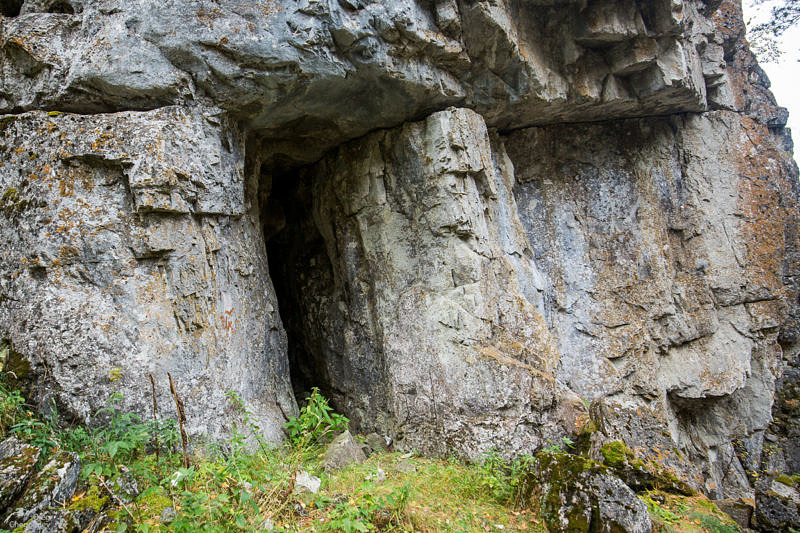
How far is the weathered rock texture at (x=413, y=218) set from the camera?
4859 millimetres

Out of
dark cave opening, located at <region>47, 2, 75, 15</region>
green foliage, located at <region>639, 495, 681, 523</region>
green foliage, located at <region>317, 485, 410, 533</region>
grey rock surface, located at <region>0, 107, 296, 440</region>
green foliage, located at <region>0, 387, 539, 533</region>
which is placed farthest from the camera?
dark cave opening, located at <region>47, 2, 75, 15</region>

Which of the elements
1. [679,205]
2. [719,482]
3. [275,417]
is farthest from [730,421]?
[275,417]

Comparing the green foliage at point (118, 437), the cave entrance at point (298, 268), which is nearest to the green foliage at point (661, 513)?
the green foliage at point (118, 437)

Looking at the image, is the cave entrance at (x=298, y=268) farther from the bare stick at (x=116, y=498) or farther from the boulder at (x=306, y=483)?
Result: the bare stick at (x=116, y=498)

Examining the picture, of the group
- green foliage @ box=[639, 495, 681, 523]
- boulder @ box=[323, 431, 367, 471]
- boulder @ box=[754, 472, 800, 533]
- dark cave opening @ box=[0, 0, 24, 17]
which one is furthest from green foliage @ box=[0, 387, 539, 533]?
dark cave opening @ box=[0, 0, 24, 17]

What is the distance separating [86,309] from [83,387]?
2.29ft

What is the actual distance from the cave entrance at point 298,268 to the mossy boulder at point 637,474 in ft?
13.1

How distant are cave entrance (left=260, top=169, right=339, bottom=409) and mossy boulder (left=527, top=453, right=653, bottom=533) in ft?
13.2

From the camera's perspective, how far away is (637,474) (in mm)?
4863

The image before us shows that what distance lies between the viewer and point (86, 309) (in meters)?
4.65

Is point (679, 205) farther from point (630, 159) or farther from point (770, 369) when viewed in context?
point (770, 369)

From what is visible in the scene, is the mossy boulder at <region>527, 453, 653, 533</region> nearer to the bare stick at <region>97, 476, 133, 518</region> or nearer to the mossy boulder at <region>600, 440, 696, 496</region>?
the mossy boulder at <region>600, 440, 696, 496</region>

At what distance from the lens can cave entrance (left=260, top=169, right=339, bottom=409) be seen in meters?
7.86

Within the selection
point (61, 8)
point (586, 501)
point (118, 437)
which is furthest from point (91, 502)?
point (61, 8)
